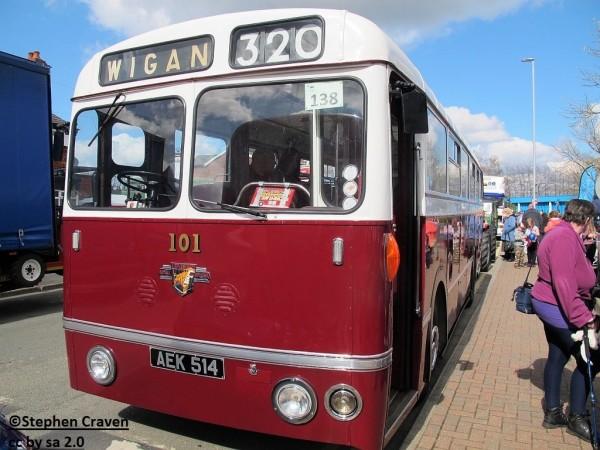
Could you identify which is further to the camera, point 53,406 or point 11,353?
point 11,353

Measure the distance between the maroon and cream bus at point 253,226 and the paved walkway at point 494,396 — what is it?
546 millimetres

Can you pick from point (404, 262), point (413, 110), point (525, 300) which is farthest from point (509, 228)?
point (413, 110)

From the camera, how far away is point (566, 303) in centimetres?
376

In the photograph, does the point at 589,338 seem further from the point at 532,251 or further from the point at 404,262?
the point at 532,251

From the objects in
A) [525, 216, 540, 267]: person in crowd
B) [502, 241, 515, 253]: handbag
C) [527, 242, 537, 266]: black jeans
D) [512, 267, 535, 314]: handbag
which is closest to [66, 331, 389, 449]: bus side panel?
[512, 267, 535, 314]: handbag

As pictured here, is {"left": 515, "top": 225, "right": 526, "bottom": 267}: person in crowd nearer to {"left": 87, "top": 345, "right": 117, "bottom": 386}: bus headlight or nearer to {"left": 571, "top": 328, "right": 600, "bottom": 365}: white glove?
{"left": 571, "top": 328, "right": 600, "bottom": 365}: white glove

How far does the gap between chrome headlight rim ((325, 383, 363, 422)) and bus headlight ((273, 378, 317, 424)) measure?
0.08 m

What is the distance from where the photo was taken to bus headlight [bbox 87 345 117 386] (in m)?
3.60

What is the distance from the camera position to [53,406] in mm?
4566

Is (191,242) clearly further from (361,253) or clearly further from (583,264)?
(583,264)

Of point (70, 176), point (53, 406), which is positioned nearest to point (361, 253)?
point (70, 176)

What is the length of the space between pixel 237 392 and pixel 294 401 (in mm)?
389

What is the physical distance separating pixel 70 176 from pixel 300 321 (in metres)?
2.23

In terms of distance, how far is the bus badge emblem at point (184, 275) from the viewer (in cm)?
327
